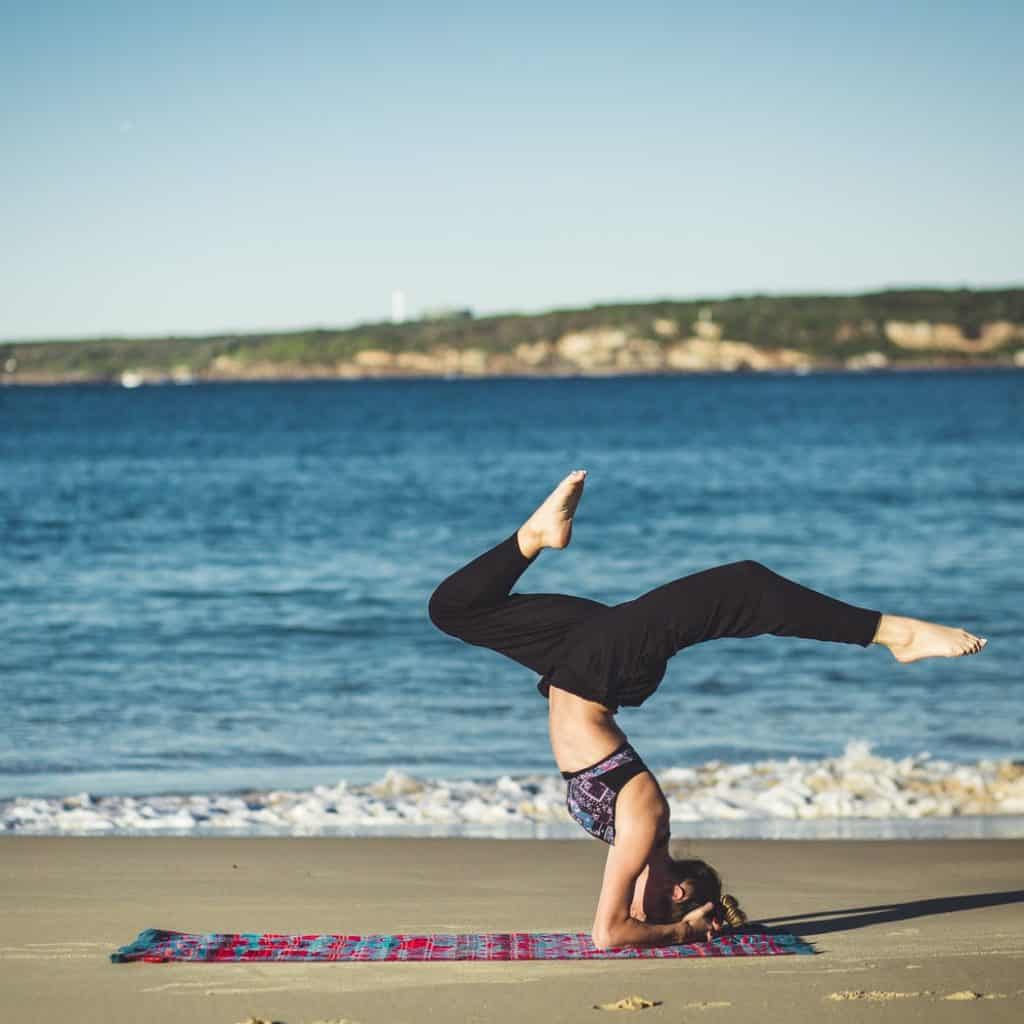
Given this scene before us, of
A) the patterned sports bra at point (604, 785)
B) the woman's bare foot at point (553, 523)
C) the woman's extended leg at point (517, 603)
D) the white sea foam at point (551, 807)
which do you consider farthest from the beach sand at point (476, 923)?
the woman's bare foot at point (553, 523)

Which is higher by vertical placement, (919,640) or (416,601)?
(919,640)

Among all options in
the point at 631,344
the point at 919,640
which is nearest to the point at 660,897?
the point at 919,640

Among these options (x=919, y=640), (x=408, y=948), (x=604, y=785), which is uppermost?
(x=919, y=640)

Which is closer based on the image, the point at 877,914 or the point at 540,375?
the point at 877,914

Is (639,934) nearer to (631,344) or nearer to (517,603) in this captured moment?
(517,603)

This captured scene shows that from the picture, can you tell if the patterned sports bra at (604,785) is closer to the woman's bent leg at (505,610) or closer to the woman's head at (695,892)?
the woman's head at (695,892)

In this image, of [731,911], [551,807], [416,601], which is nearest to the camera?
[731,911]

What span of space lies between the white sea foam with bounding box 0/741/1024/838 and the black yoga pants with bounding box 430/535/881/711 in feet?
11.4

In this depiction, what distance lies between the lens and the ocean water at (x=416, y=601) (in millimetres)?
11273

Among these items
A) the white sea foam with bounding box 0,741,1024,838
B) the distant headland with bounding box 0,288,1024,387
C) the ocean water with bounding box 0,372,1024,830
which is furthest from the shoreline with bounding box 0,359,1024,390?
the white sea foam with bounding box 0,741,1024,838

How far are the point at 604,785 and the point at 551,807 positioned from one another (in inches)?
160

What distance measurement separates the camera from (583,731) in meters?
5.50

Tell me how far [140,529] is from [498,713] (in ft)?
65.8

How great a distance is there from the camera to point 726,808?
9320 mm
